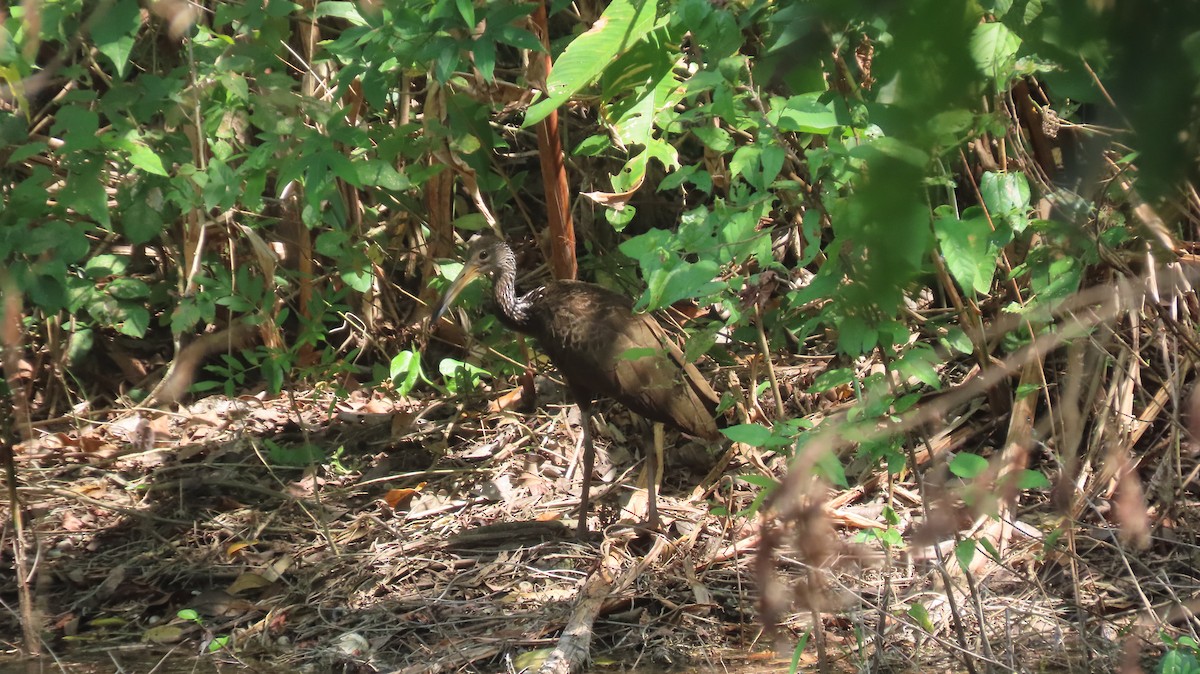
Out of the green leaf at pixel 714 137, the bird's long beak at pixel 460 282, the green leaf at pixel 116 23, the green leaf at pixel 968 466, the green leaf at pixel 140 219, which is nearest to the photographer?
the green leaf at pixel 968 466

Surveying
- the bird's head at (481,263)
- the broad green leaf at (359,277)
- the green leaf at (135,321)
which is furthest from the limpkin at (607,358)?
the green leaf at (135,321)

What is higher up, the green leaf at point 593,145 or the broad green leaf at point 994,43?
Answer: the broad green leaf at point 994,43

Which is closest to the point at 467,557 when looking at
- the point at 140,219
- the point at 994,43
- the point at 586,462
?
the point at 586,462

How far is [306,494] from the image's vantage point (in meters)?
5.61

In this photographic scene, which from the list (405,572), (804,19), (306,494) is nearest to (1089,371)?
(405,572)

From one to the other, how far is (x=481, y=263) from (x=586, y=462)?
1.25 meters

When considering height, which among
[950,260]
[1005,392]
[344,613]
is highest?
[950,260]

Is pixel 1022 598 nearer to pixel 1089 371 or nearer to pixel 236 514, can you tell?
pixel 1089 371

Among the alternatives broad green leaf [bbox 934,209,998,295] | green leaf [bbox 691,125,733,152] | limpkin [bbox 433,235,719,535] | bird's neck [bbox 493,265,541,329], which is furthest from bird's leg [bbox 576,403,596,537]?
broad green leaf [bbox 934,209,998,295]

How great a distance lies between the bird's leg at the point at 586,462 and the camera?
5.17 meters

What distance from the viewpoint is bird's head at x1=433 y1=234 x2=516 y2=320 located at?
5906mm

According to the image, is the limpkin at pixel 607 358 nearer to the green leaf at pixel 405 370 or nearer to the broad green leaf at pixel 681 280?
the green leaf at pixel 405 370

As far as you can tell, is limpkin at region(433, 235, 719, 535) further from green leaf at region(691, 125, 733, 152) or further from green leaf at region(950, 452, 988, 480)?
green leaf at region(950, 452, 988, 480)

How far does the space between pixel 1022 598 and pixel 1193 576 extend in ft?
2.27
